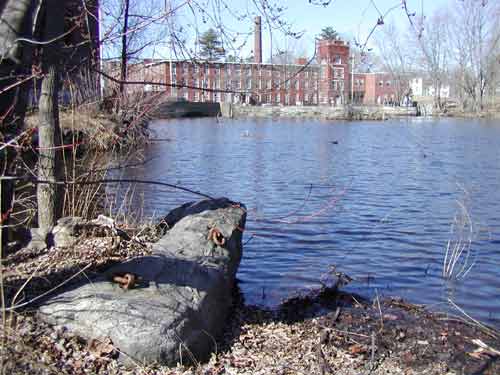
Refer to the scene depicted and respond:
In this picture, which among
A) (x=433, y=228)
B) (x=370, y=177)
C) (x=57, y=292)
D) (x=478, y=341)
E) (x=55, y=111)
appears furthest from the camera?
(x=370, y=177)

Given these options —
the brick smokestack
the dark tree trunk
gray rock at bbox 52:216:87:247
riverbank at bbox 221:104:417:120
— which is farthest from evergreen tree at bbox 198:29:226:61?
riverbank at bbox 221:104:417:120

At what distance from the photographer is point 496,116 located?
65562 millimetres

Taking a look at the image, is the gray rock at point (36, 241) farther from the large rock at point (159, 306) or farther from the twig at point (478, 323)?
the twig at point (478, 323)

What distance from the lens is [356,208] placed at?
47.2 feet

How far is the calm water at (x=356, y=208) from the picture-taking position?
8531 millimetres

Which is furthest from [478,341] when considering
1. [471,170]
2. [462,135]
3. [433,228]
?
[462,135]

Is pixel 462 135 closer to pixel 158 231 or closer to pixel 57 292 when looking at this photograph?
pixel 158 231

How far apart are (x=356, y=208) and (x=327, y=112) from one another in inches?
2272

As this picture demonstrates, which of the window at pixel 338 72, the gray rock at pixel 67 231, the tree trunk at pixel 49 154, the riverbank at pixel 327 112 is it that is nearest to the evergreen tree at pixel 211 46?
the window at pixel 338 72

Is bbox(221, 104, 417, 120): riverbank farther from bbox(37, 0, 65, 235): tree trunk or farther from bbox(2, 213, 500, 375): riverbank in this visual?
bbox(2, 213, 500, 375): riverbank

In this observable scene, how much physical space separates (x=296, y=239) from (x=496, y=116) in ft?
199

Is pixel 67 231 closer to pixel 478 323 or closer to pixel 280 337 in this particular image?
pixel 280 337

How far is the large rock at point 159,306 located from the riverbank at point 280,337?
96mm

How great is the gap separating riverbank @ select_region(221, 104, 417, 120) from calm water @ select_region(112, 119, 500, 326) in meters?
35.4
